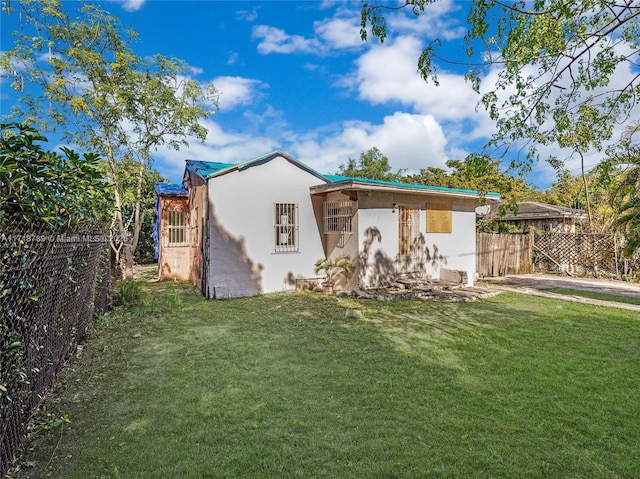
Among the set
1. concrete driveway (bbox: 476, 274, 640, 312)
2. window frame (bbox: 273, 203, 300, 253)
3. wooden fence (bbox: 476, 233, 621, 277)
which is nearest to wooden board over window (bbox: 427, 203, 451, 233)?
concrete driveway (bbox: 476, 274, 640, 312)

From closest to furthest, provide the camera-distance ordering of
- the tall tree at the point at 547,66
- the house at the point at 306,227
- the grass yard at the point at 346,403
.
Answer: the grass yard at the point at 346,403 < the tall tree at the point at 547,66 < the house at the point at 306,227

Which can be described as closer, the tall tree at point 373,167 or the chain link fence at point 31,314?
the chain link fence at point 31,314

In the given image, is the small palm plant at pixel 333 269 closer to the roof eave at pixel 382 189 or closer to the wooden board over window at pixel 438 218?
the roof eave at pixel 382 189

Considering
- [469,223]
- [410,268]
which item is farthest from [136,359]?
[469,223]

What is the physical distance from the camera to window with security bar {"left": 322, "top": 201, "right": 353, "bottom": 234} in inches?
407

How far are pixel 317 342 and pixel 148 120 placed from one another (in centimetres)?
1039

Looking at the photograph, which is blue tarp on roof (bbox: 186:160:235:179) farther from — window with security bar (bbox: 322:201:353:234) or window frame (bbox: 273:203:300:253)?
window with security bar (bbox: 322:201:353:234)

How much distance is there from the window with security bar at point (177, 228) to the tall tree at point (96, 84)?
1444 mm

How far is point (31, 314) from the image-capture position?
285 cm

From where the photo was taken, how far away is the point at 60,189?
3.30 metres

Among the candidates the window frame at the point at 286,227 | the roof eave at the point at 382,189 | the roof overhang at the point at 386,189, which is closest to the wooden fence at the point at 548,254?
the roof eave at the point at 382,189

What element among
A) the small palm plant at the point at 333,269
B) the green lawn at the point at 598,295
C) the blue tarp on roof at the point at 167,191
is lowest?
the green lawn at the point at 598,295

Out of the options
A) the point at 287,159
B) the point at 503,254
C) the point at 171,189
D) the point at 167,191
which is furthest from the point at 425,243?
the point at 171,189

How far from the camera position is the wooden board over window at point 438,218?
37.5ft
